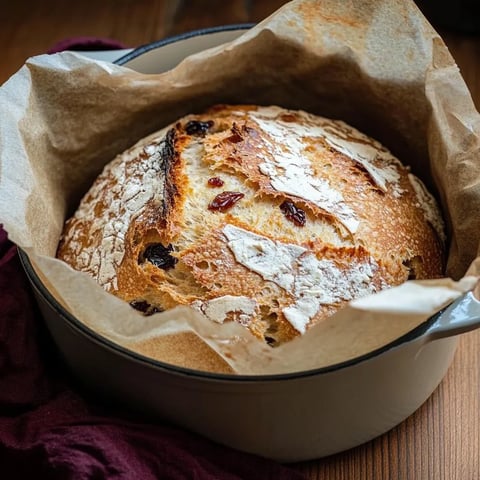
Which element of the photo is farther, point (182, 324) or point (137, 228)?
point (137, 228)

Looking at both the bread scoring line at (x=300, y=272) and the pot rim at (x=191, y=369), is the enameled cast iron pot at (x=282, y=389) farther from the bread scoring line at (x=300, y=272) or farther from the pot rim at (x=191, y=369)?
the bread scoring line at (x=300, y=272)

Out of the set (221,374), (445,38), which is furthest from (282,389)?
(445,38)

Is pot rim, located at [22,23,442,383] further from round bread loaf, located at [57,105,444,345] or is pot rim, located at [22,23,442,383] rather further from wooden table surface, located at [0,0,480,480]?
wooden table surface, located at [0,0,480,480]

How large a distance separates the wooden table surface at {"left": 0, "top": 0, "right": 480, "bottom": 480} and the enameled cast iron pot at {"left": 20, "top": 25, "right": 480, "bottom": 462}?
3 cm

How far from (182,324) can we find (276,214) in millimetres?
240

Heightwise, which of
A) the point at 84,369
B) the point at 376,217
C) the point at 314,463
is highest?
the point at 376,217

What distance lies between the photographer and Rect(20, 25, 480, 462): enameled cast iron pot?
0.93m

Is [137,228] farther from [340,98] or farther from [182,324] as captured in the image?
[340,98]

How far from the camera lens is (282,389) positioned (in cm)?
93

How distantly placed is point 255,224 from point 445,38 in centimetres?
92

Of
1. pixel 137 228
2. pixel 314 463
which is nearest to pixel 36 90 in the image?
pixel 137 228

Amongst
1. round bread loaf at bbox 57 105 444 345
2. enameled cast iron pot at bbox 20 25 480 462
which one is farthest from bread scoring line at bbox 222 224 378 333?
enameled cast iron pot at bbox 20 25 480 462

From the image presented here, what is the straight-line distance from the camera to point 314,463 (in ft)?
3.55

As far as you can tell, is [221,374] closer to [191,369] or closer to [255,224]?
[191,369]
